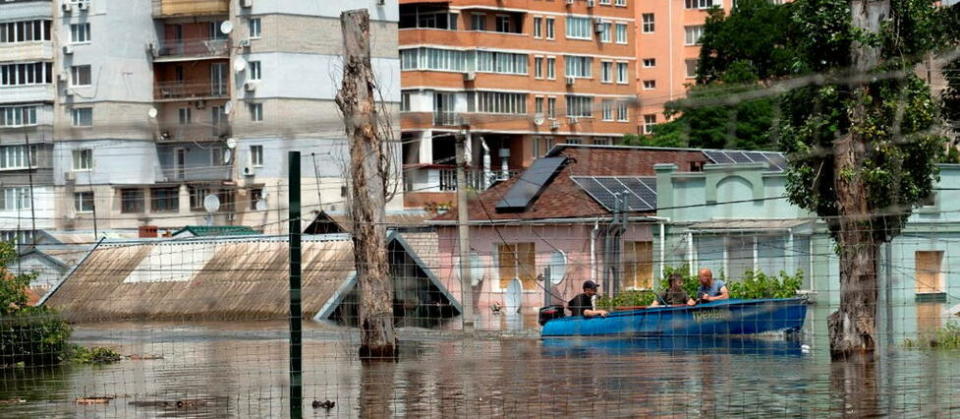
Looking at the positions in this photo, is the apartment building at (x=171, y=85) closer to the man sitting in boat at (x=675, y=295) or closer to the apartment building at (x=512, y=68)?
the apartment building at (x=512, y=68)

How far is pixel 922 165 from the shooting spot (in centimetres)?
2359

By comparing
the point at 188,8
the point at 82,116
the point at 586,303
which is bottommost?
the point at 586,303

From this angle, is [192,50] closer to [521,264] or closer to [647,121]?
[647,121]

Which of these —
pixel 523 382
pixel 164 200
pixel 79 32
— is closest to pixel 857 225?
pixel 523 382

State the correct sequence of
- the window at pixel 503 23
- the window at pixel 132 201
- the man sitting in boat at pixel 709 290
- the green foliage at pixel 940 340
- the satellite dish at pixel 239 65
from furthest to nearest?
the window at pixel 503 23
the window at pixel 132 201
the satellite dish at pixel 239 65
the man sitting in boat at pixel 709 290
the green foliage at pixel 940 340

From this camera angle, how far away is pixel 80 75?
252 feet

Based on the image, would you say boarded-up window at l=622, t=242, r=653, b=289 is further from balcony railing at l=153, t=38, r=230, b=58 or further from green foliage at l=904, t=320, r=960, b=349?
balcony railing at l=153, t=38, r=230, b=58

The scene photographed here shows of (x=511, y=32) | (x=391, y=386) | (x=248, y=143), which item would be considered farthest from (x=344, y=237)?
(x=511, y=32)

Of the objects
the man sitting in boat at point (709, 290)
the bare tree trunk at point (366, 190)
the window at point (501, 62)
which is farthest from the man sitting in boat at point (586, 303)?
the window at point (501, 62)

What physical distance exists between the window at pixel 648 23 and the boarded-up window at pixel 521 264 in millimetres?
57873

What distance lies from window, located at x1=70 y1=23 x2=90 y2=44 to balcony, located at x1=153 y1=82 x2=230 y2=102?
3692 millimetres

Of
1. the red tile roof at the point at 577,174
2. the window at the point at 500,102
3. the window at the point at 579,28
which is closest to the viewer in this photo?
the red tile roof at the point at 577,174

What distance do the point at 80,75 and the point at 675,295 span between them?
53.0 m

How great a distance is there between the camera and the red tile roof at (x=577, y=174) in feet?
143
